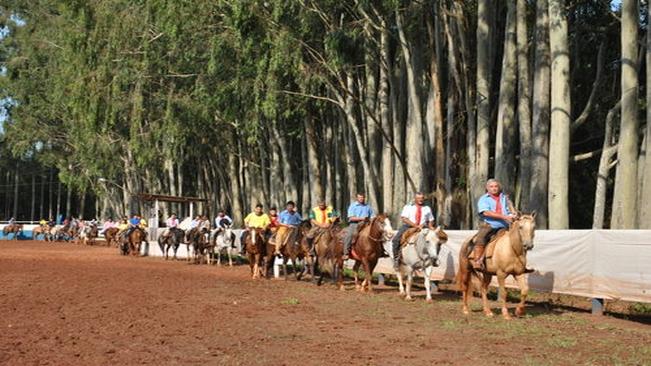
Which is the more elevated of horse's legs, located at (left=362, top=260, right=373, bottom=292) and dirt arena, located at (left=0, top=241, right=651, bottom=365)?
horse's legs, located at (left=362, top=260, right=373, bottom=292)

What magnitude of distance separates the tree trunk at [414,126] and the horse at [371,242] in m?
6.76

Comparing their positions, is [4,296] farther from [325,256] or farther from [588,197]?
[588,197]

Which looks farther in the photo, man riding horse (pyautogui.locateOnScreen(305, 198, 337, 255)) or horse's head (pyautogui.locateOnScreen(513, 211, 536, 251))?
man riding horse (pyautogui.locateOnScreen(305, 198, 337, 255))

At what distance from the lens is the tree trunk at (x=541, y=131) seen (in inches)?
832

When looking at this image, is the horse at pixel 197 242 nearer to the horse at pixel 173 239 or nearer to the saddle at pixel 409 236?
the horse at pixel 173 239

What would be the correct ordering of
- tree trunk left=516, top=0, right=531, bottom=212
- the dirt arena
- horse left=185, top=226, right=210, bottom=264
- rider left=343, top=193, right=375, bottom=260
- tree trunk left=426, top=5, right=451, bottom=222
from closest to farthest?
the dirt arena
rider left=343, top=193, right=375, bottom=260
tree trunk left=516, top=0, right=531, bottom=212
tree trunk left=426, top=5, right=451, bottom=222
horse left=185, top=226, right=210, bottom=264

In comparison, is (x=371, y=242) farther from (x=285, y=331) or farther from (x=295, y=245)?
(x=285, y=331)

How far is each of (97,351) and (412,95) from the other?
710 inches

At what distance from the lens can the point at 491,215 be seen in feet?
49.8

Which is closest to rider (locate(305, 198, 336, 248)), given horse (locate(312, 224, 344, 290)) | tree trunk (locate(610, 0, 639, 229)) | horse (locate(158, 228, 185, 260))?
horse (locate(312, 224, 344, 290))

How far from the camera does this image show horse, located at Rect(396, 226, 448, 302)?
58.3 feet

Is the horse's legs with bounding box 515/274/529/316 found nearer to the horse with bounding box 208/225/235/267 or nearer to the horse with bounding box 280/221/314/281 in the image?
the horse with bounding box 280/221/314/281

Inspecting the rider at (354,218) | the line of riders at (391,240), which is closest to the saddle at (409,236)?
the line of riders at (391,240)

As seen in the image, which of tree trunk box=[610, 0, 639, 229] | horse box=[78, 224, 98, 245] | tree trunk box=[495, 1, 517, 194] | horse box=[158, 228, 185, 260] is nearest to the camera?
tree trunk box=[610, 0, 639, 229]
